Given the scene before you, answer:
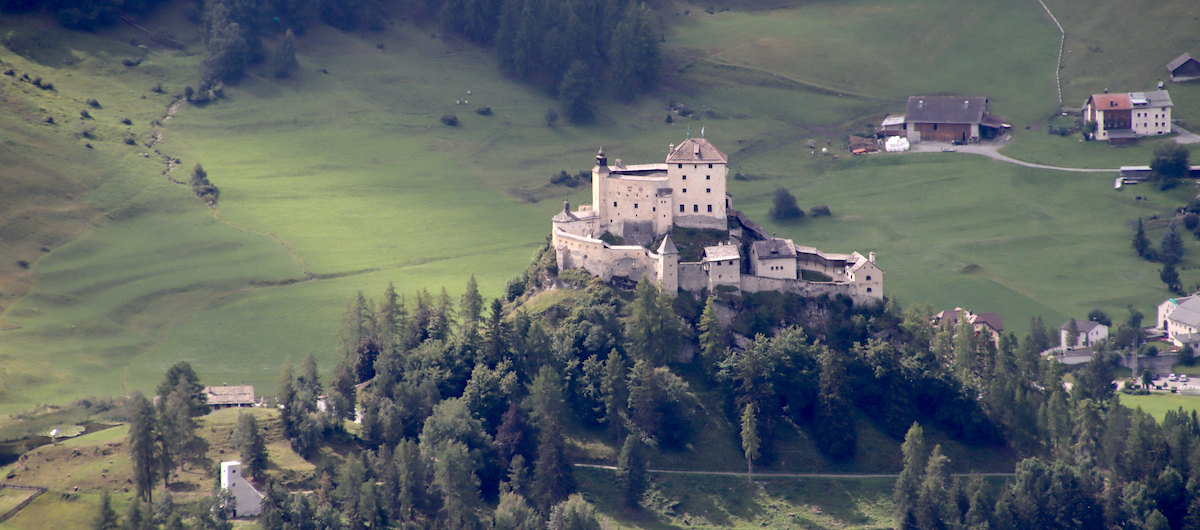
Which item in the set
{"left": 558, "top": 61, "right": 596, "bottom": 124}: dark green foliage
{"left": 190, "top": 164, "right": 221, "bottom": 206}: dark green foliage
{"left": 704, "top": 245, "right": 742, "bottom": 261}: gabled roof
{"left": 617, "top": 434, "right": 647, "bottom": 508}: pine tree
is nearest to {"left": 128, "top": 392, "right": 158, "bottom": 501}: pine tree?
{"left": 617, "top": 434, "right": 647, "bottom": 508}: pine tree

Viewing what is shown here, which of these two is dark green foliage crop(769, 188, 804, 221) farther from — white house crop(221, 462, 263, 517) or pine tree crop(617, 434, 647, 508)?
white house crop(221, 462, 263, 517)

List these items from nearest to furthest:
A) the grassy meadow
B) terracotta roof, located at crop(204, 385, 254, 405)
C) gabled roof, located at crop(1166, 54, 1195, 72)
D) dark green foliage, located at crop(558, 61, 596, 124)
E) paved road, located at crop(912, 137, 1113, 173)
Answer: terracotta roof, located at crop(204, 385, 254, 405) < the grassy meadow < paved road, located at crop(912, 137, 1113, 173) < gabled roof, located at crop(1166, 54, 1195, 72) < dark green foliage, located at crop(558, 61, 596, 124)

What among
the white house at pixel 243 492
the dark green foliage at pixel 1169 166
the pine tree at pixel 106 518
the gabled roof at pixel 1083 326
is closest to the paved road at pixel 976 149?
the dark green foliage at pixel 1169 166

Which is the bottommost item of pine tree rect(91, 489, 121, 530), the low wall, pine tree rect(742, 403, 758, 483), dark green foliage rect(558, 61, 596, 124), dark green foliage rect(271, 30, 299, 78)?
pine tree rect(91, 489, 121, 530)

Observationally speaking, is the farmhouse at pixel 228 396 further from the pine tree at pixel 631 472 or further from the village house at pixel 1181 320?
the village house at pixel 1181 320

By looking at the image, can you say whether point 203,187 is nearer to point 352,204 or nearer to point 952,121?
point 352,204

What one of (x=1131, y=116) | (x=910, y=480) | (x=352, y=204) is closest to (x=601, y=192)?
(x=910, y=480)
